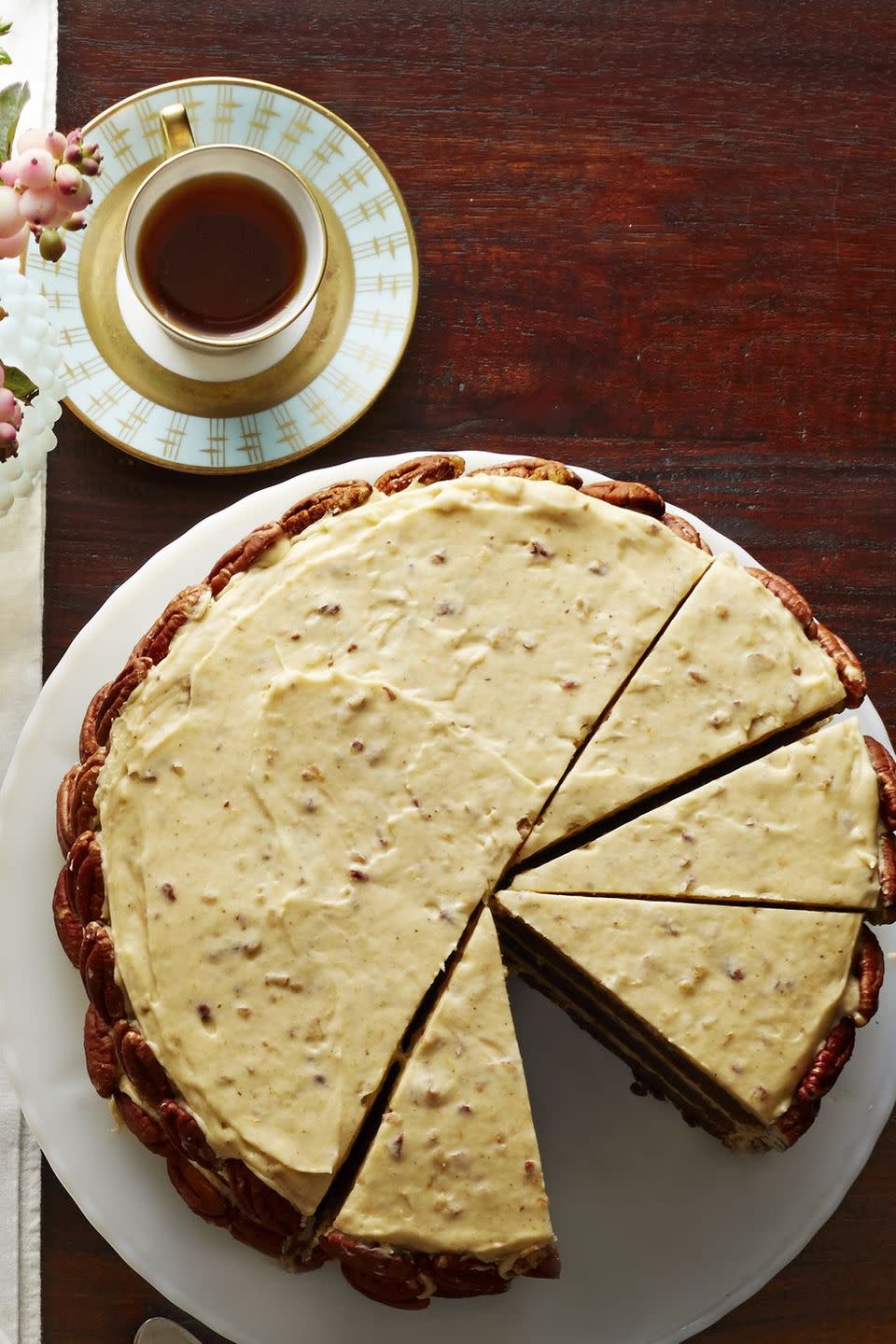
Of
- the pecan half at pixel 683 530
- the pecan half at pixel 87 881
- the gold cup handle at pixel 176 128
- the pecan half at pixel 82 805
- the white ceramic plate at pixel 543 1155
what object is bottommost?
the white ceramic plate at pixel 543 1155

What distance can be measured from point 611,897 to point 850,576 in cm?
131

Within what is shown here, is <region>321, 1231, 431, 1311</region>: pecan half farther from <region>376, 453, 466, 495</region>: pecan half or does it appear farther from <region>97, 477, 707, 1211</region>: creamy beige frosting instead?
<region>376, 453, 466, 495</region>: pecan half

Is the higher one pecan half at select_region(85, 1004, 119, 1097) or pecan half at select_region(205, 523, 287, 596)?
pecan half at select_region(205, 523, 287, 596)

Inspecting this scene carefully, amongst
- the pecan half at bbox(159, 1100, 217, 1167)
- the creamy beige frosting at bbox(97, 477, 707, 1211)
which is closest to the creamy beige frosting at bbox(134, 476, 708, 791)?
the creamy beige frosting at bbox(97, 477, 707, 1211)

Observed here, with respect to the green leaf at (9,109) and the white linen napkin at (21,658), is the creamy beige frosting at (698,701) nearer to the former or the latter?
the white linen napkin at (21,658)

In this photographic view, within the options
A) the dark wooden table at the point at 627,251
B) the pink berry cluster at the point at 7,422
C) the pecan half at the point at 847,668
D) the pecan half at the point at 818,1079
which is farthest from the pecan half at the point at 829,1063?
the pink berry cluster at the point at 7,422

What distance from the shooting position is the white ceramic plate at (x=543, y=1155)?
307cm

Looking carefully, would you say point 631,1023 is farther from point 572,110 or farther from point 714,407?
point 572,110

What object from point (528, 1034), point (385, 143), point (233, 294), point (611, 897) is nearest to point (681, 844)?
A: point (611, 897)

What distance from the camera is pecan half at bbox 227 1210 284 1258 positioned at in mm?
2832

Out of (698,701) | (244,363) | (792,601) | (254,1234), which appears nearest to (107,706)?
(244,363)

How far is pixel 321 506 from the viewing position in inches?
119

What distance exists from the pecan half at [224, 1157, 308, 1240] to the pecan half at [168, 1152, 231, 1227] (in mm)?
67

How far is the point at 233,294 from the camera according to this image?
3412mm
